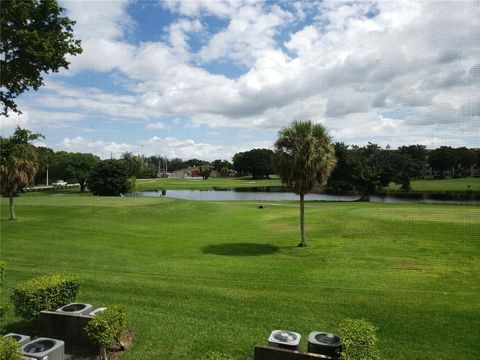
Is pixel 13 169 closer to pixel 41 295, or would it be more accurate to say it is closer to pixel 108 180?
pixel 41 295

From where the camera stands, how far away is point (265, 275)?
43.0ft

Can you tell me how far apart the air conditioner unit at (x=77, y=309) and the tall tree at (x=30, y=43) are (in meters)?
7.95

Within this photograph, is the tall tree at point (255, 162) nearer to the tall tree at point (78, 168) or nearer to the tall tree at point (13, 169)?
the tall tree at point (78, 168)

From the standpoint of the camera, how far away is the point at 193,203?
3750cm

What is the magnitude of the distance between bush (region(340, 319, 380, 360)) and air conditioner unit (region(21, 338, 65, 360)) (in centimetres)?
431

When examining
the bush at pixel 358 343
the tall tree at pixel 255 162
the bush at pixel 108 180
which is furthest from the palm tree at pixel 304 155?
the tall tree at pixel 255 162

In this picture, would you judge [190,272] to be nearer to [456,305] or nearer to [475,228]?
[456,305]

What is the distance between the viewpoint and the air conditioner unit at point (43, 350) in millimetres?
5789

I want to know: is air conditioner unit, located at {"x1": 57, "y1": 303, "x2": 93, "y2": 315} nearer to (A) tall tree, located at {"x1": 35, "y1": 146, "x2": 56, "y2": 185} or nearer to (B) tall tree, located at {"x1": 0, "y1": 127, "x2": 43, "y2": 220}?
(B) tall tree, located at {"x1": 0, "y1": 127, "x2": 43, "y2": 220}

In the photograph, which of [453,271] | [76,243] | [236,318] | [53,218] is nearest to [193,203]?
[53,218]

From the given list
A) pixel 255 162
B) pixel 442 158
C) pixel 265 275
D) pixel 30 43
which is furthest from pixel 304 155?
pixel 255 162

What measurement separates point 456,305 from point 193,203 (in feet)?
96.0

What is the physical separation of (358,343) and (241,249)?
12475 mm

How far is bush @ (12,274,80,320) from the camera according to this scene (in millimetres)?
7723
